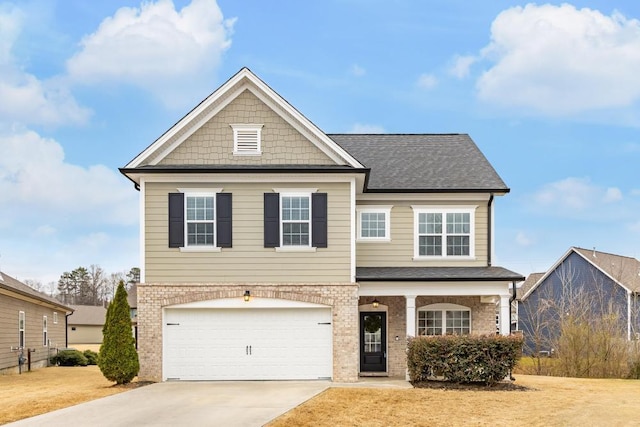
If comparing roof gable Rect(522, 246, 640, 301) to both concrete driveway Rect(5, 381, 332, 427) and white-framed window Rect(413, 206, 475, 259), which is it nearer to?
white-framed window Rect(413, 206, 475, 259)

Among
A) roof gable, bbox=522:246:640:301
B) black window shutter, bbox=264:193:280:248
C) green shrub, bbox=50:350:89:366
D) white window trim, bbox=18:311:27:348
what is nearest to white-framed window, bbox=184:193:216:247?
black window shutter, bbox=264:193:280:248

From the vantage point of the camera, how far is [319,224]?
2053cm

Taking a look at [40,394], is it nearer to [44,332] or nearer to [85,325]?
[44,332]

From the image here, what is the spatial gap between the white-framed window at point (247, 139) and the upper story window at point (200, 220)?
133 cm

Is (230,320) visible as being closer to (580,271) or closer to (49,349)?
(49,349)

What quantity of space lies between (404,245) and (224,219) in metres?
5.73

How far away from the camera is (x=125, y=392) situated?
18062mm

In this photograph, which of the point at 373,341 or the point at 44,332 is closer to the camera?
the point at 373,341

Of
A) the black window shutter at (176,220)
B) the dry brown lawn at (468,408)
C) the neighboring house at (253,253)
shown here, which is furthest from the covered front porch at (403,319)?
the black window shutter at (176,220)

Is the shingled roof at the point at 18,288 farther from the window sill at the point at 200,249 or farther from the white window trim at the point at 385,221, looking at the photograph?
the white window trim at the point at 385,221

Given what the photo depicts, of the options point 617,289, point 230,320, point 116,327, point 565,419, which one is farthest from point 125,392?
point 617,289

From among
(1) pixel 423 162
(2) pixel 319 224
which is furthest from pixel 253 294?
(1) pixel 423 162

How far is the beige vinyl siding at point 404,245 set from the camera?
2261 centimetres

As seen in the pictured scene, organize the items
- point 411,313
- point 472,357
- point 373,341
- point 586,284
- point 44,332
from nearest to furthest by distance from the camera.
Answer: point 472,357
point 411,313
point 373,341
point 44,332
point 586,284
